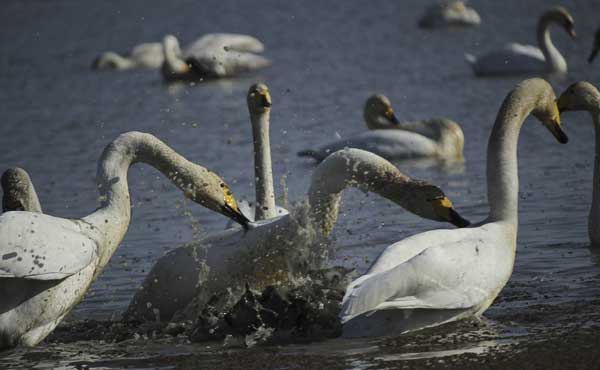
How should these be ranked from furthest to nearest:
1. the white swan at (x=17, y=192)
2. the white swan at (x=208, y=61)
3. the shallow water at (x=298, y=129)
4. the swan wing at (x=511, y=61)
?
the white swan at (x=208, y=61), the swan wing at (x=511, y=61), the white swan at (x=17, y=192), the shallow water at (x=298, y=129)

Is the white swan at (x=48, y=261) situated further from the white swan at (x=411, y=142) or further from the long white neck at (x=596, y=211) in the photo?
the white swan at (x=411, y=142)

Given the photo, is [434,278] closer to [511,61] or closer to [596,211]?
[596,211]

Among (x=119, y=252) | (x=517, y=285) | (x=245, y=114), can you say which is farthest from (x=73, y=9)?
(x=517, y=285)

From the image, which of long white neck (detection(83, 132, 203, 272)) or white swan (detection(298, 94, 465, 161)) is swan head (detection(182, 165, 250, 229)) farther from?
white swan (detection(298, 94, 465, 161))

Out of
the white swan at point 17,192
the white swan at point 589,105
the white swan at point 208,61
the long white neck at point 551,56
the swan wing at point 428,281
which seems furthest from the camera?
the white swan at point 208,61

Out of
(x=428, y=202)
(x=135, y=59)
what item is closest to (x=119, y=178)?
(x=428, y=202)

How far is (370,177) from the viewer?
302 inches

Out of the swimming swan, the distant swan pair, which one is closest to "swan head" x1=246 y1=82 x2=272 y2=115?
the swimming swan

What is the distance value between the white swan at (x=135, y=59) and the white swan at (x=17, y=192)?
1642 cm

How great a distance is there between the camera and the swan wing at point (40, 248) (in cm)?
714

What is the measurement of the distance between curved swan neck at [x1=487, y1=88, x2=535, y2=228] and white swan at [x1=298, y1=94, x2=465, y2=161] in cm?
568

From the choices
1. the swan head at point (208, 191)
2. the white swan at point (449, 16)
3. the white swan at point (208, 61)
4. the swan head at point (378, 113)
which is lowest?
the swan head at point (208, 191)

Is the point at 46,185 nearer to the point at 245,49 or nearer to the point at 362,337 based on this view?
the point at 362,337

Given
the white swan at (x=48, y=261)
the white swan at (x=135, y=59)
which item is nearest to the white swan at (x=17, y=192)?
the white swan at (x=48, y=261)
